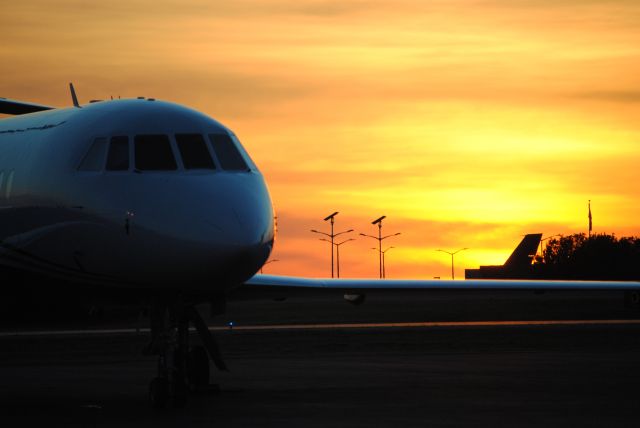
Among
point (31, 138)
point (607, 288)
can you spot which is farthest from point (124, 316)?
point (607, 288)

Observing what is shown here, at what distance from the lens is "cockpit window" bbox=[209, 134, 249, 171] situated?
17719 millimetres

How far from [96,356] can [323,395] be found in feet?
43.5

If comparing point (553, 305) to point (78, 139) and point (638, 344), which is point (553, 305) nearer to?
point (638, 344)

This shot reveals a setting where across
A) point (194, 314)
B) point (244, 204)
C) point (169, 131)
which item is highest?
point (169, 131)

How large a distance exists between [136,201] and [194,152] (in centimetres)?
135

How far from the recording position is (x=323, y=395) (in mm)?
19547

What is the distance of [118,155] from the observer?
57.4 ft

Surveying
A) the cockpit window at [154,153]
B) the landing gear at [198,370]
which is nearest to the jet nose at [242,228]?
the cockpit window at [154,153]

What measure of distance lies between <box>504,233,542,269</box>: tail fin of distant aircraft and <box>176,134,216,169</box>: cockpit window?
478ft

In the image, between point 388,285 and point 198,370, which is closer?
point 198,370

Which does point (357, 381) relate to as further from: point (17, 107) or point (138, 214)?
point (17, 107)

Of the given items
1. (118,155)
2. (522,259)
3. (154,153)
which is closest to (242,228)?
(154,153)

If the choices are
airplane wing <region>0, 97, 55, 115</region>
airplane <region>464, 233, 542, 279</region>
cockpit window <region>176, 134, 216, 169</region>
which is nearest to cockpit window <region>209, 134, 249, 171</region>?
cockpit window <region>176, 134, 216, 169</region>

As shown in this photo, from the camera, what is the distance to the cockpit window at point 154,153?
1723 centimetres
